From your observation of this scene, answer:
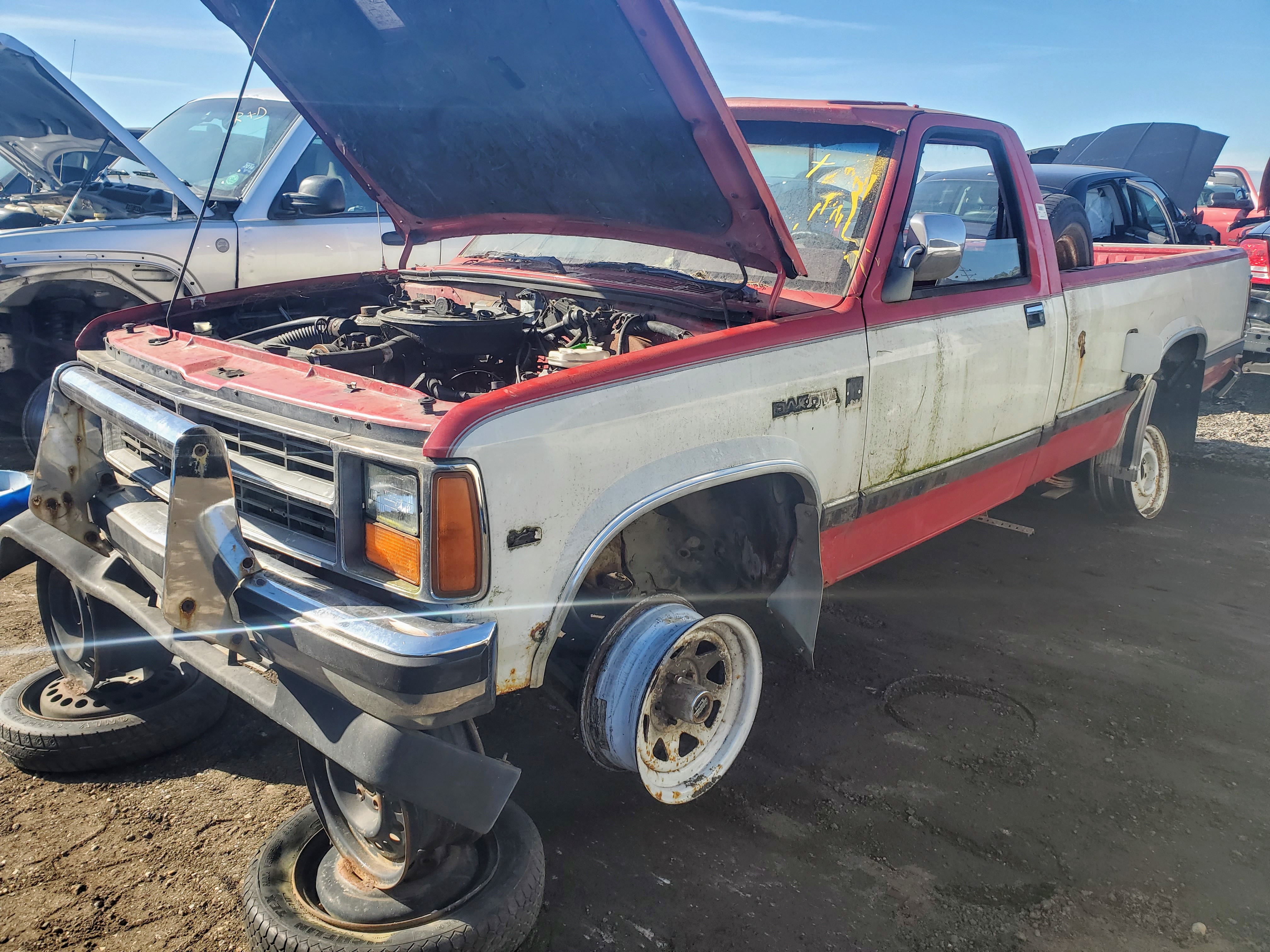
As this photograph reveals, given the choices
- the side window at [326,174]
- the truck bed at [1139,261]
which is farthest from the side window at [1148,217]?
the side window at [326,174]

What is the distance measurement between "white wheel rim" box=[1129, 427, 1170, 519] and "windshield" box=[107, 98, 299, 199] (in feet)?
→ 18.8

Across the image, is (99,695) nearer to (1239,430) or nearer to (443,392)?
(443,392)

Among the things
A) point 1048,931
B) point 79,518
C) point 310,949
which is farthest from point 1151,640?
point 79,518

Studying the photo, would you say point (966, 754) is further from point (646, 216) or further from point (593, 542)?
point (646, 216)

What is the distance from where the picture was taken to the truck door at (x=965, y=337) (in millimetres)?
2920

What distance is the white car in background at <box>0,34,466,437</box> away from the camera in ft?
16.0

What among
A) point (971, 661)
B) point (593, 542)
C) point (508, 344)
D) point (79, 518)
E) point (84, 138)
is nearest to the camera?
point (593, 542)

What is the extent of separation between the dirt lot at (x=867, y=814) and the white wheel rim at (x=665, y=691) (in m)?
0.18

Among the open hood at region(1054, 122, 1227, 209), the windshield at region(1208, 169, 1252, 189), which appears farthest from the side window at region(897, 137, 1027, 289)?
the windshield at region(1208, 169, 1252, 189)

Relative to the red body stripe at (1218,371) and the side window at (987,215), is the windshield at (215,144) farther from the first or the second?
the red body stripe at (1218,371)

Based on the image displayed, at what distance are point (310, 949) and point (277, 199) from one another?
4869mm

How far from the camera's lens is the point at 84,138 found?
17.6 ft

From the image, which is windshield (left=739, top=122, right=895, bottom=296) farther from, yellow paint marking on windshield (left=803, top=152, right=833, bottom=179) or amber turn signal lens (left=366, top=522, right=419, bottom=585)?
amber turn signal lens (left=366, top=522, right=419, bottom=585)

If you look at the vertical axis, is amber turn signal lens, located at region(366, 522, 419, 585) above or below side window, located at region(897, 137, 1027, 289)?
below
